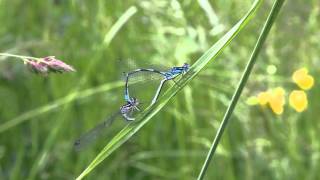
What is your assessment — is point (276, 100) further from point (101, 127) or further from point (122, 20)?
point (101, 127)

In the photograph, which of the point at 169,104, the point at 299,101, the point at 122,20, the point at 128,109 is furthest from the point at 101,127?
the point at 169,104

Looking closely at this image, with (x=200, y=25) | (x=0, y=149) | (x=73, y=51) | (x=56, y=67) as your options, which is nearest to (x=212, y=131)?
(x=200, y=25)

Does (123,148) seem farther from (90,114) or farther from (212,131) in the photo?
(212,131)

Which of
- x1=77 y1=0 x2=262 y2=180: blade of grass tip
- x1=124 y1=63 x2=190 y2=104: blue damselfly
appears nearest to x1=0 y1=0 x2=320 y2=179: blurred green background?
x1=124 y1=63 x2=190 y2=104: blue damselfly

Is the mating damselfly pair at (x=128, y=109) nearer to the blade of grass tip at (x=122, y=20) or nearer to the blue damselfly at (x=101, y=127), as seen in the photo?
the blue damselfly at (x=101, y=127)

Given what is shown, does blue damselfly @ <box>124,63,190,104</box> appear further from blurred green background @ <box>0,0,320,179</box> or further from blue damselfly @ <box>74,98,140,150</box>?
blurred green background @ <box>0,0,320,179</box>

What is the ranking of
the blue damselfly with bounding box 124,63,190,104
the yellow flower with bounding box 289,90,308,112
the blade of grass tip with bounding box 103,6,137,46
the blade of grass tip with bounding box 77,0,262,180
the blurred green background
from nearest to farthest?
the blade of grass tip with bounding box 77,0,262,180, the blue damselfly with bounding box 124,63,190,104, the blade of grass tip with bounding box 103,6,137,46, the yellow flower with bounding box 289,90,308,112, the blurred green background

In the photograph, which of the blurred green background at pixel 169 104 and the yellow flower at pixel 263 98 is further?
the blurred green background at pixel 169 104

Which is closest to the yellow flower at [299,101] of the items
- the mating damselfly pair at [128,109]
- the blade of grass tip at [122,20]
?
the blade of grass tip at [122,20]
